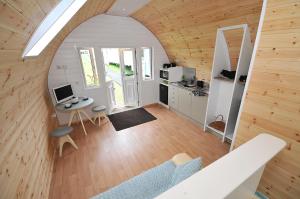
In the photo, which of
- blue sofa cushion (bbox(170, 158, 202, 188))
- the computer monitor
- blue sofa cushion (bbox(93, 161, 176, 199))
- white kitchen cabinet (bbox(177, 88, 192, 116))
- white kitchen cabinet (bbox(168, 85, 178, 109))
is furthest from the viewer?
white kitchen cabinet (bbox(168, 85, 178, 109))

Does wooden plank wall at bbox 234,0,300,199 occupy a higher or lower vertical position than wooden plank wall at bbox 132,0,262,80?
lower

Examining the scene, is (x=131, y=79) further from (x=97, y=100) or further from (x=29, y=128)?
(x=29, y=128)

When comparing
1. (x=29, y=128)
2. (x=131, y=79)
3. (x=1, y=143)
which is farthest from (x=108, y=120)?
(x=1, y=143)

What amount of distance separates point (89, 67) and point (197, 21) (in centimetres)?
311

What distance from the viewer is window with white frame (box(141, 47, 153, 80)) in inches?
185

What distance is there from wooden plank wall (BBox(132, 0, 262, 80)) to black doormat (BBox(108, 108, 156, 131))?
82.0 inches

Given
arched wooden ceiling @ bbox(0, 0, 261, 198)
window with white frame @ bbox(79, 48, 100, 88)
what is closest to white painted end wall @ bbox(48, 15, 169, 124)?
window with white frame @ bbox(79, 48, 100, 88)

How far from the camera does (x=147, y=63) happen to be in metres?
4.91

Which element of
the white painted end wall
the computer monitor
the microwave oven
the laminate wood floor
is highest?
the white painted end wall

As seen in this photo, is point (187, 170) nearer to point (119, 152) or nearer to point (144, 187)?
point (144, 187)

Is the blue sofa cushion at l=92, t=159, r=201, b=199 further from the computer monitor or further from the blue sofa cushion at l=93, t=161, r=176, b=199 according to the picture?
the computer monitor

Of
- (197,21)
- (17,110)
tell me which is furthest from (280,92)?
(17,110)

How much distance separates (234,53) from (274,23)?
152 cm

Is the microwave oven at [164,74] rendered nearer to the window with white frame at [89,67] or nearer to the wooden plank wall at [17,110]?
the window with white frame at [89,67]
